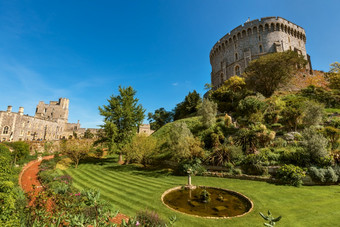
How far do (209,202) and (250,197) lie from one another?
9.61ft

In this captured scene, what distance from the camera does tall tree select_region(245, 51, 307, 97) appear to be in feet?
113

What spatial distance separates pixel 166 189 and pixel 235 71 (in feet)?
156

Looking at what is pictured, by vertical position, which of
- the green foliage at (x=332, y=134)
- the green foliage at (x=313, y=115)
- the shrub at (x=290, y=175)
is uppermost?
the green foliage at (x=313, y=115)

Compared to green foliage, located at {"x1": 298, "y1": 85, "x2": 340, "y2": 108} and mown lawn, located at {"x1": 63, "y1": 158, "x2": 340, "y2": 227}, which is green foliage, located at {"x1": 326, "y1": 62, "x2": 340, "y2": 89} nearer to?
green foliage, located at {"x1": 298, "y1": 85, "x2": 340, "y2": 108}

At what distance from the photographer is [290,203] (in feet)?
31.7

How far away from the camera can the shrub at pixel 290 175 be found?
496 inches

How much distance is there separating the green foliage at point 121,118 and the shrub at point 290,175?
20000 millimetres

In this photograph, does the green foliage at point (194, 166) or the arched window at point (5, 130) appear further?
the arched window at point (5, 130)

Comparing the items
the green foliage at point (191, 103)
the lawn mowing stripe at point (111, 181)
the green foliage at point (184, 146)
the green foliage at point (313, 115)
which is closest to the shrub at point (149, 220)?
the lawn mowing stripe at point (111, 181)

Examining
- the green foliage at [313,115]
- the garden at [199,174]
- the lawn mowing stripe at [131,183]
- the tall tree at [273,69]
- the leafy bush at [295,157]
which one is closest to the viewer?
the garden at [199,174]

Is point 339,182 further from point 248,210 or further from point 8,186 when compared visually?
point 8,186

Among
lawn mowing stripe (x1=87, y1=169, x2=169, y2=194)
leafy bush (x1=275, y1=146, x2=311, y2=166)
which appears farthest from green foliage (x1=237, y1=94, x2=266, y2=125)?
lawn mowing stripe (x1=87, y1=169, x2=169, y2=194)

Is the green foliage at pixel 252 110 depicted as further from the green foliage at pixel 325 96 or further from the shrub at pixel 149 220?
the shrub at pixel 149 220

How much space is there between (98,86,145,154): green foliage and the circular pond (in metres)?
14.5
